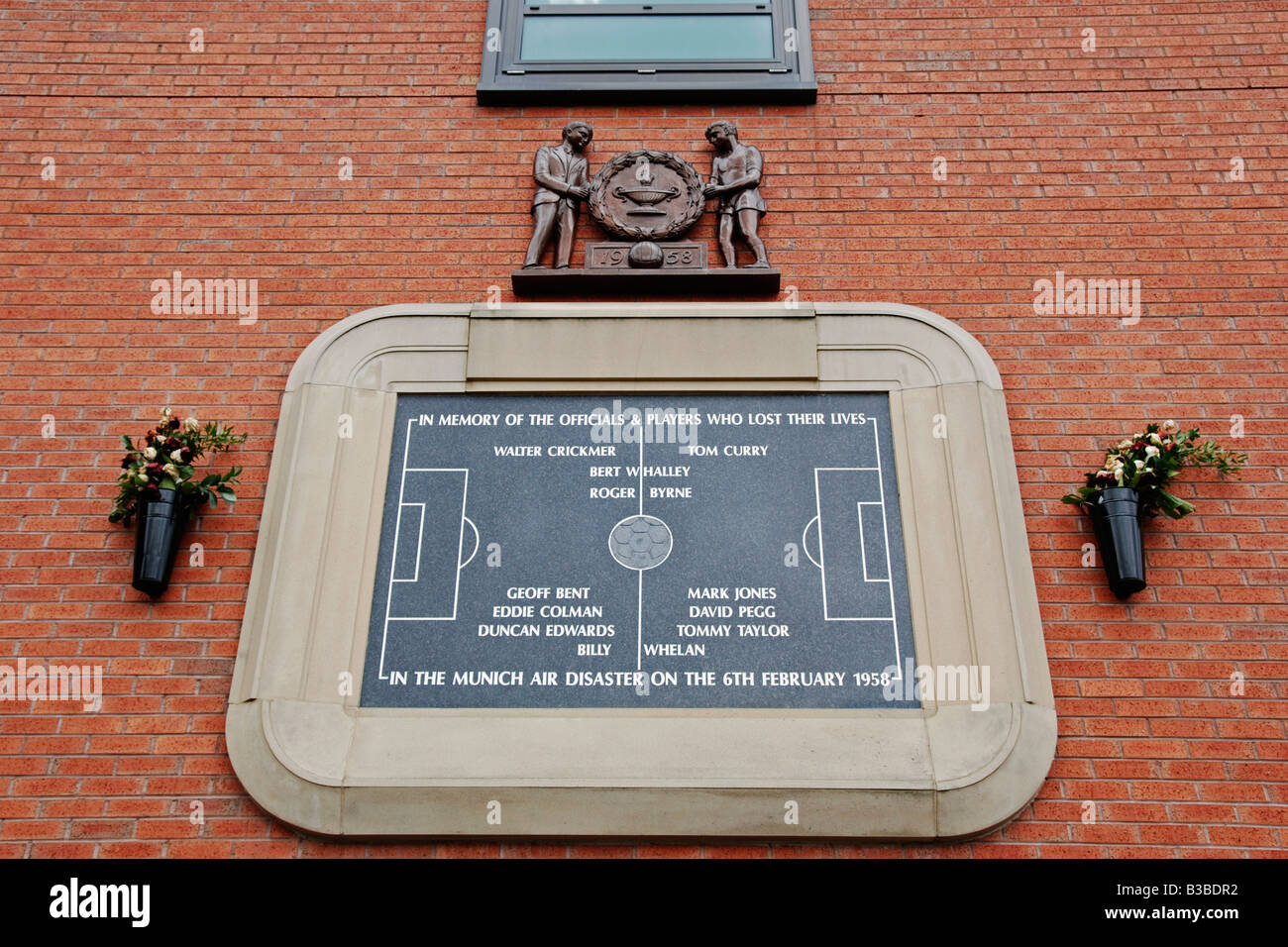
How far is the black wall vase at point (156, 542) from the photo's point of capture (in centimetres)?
488

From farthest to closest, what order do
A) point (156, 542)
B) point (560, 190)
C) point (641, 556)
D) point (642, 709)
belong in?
point (560, 190), point (641, 556), point (156, 542), point (642, 709)

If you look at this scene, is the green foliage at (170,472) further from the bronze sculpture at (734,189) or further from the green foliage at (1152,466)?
the green foliage at (1152,466)

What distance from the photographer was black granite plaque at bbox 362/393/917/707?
4.76 meters

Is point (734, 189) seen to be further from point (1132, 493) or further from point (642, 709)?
point (642, 709)

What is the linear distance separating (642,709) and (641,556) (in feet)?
2.41

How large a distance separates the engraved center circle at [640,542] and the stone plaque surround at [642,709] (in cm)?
73

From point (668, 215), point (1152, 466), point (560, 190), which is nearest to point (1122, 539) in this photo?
point (1152, 466)

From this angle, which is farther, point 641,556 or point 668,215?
point 668,215

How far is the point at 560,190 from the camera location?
6.00 m

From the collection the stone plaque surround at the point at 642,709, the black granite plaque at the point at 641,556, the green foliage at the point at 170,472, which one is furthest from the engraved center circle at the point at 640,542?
the green foliage at the point at 170,472

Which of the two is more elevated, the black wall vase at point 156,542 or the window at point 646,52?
the window at point 646,52

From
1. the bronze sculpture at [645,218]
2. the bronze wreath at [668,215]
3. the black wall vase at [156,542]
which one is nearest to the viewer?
the black wall vase at [156,542]

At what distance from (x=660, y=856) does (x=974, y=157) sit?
4.32m

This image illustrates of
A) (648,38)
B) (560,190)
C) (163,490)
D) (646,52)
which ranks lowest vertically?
(163,490)
